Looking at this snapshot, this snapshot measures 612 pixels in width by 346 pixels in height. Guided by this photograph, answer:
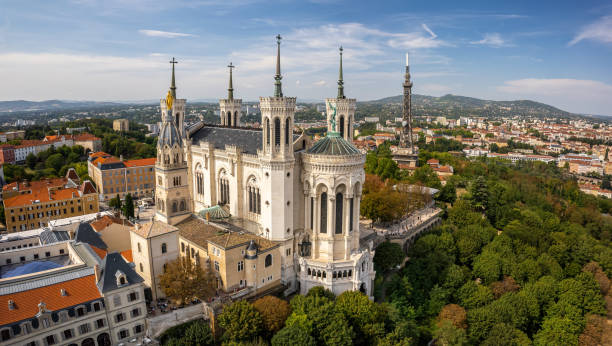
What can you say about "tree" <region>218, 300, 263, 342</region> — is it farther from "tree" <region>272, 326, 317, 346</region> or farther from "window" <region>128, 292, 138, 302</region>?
"window" <region>128, 292, 138, 302</region>

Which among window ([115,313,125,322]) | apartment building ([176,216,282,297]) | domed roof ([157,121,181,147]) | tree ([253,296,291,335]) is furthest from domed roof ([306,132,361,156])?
window ([115,313,125,322])

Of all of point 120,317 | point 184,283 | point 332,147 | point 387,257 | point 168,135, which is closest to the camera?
point 120,317

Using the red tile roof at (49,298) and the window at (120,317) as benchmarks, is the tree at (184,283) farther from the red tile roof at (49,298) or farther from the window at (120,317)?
the red tile roof at (49,298)

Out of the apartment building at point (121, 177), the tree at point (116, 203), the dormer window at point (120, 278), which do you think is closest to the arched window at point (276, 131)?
the dormer window at point (120, 278)

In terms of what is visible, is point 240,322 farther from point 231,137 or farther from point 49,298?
point 231,137

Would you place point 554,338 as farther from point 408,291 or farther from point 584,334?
point 408,291

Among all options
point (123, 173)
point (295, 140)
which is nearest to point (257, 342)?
point (295, 140)

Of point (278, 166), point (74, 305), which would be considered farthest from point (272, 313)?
point (74, 305)
